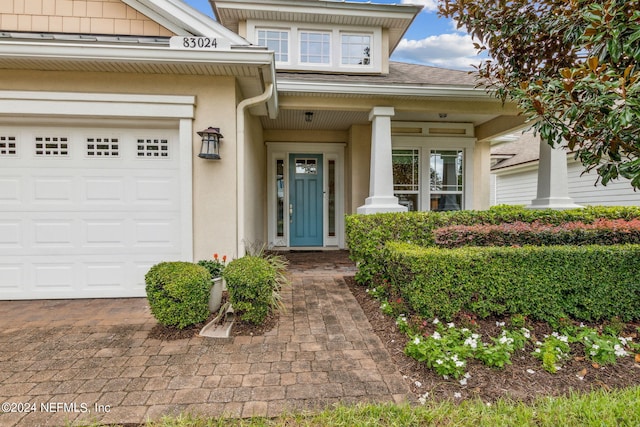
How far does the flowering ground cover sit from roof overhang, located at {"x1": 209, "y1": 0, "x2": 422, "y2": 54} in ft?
20.8

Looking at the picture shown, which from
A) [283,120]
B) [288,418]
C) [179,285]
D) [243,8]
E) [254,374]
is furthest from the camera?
[283,120]

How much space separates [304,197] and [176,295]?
201 inches

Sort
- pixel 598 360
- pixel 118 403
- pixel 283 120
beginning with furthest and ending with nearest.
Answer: pixel 283 120, pixel 598 360, pixel 118 403

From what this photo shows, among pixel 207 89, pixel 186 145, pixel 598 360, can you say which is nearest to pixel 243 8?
pixel 207 89

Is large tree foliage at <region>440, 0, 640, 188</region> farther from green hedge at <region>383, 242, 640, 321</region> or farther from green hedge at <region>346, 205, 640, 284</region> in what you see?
green hedge at <region>346, 205, 640, 284</region>

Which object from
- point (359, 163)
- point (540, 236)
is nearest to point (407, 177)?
point (359, 163)

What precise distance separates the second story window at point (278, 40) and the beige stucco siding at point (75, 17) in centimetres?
287

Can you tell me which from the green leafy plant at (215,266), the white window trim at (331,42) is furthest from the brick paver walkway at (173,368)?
the white window trim at (331,42)

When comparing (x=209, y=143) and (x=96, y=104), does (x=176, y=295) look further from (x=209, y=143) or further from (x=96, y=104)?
(x=96, y=104)

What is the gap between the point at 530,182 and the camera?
11562mm

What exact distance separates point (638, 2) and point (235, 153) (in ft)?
14.6

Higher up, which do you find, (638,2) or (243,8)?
(243,8)

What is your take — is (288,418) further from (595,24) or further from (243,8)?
(243,8)

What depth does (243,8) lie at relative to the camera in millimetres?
6449
